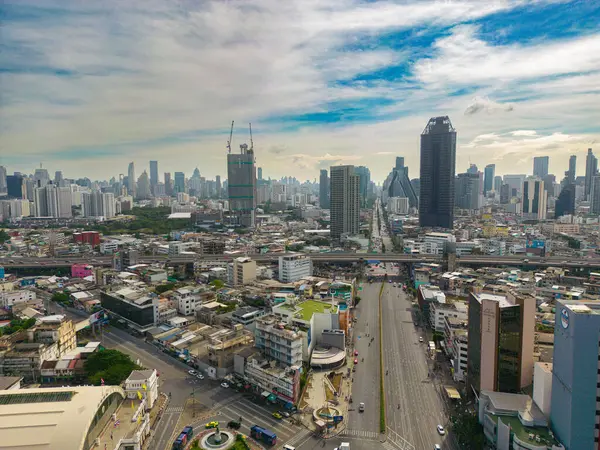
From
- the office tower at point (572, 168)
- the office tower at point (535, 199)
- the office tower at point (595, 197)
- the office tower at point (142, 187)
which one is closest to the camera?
the office tower at point (535, 199)

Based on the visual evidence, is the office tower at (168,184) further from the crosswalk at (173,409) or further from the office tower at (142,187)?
the crosswalk at (173,409)

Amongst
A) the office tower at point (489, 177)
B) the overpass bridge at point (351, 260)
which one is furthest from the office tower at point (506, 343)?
the office tower at point (489, 177)

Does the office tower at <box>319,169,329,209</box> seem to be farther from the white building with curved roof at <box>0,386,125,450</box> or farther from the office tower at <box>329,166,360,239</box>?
the white building with curved roof at <box>0,386,125,450</box>

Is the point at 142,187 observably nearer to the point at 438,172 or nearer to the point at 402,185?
the point at 402,185

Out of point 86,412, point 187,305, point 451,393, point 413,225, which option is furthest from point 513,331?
point 413,225

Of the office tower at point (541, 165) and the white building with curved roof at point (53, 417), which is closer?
the white building with curved roof at point (53, 417)

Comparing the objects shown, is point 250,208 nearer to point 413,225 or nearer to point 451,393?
point 413,225
